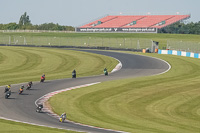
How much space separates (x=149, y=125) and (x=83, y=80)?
63.5 feet

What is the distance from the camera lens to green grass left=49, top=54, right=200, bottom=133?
22.4m

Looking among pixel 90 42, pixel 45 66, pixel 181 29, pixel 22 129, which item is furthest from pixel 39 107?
pixel 181 29

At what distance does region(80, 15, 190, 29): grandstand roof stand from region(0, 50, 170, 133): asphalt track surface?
7895 cm

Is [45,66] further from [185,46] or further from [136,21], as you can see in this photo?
[136,21]

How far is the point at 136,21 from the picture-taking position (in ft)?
479

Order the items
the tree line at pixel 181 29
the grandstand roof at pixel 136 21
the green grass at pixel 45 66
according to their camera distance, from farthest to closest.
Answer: the grandstand roof at pixel 136 21 < the tree line at pixel 181 29 < the green grass at pixel 45 66

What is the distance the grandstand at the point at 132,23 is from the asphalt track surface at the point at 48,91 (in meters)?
77.9

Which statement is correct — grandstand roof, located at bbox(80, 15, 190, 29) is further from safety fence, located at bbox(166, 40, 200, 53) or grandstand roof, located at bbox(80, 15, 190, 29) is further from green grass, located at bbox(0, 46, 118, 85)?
green grass, located at bbox(0, 46, 118, 85)

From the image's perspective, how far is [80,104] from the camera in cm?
2823

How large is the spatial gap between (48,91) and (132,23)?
113765 mm

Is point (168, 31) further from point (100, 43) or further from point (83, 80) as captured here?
point (83, 80)

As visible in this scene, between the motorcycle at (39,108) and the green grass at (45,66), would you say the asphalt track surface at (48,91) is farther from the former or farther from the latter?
the green grass at (45,66)

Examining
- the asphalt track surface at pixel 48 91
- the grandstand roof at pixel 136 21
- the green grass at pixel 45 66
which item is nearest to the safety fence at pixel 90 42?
the green grass at pixel 45 66

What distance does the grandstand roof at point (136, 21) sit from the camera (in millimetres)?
137125
